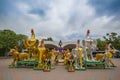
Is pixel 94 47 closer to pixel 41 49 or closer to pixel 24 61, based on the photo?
pixel 41 49

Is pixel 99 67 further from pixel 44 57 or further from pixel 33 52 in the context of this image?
pixel 33 52

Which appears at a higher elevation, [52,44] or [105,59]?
[52,44]

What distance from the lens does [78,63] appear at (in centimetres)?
1465

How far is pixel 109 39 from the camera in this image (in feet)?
174

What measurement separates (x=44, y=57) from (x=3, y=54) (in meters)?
34.5

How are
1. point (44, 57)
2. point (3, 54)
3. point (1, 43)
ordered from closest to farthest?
point (44, 57) < point (1, 43) < point (3, 54)

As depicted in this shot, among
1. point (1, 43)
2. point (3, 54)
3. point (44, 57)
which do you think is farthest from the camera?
point (3, 54)

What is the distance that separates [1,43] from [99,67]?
1190 inches

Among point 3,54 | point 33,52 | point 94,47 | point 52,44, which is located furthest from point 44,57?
point 52,44

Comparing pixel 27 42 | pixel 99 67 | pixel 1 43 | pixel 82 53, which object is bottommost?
pixel 99 67

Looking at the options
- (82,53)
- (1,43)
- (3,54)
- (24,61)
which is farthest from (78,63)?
(3,54)

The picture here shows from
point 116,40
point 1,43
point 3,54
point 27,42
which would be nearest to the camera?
point 27,42

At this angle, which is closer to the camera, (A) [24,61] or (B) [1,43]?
(A) [24,61]

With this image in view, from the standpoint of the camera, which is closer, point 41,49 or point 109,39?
point 41,49
